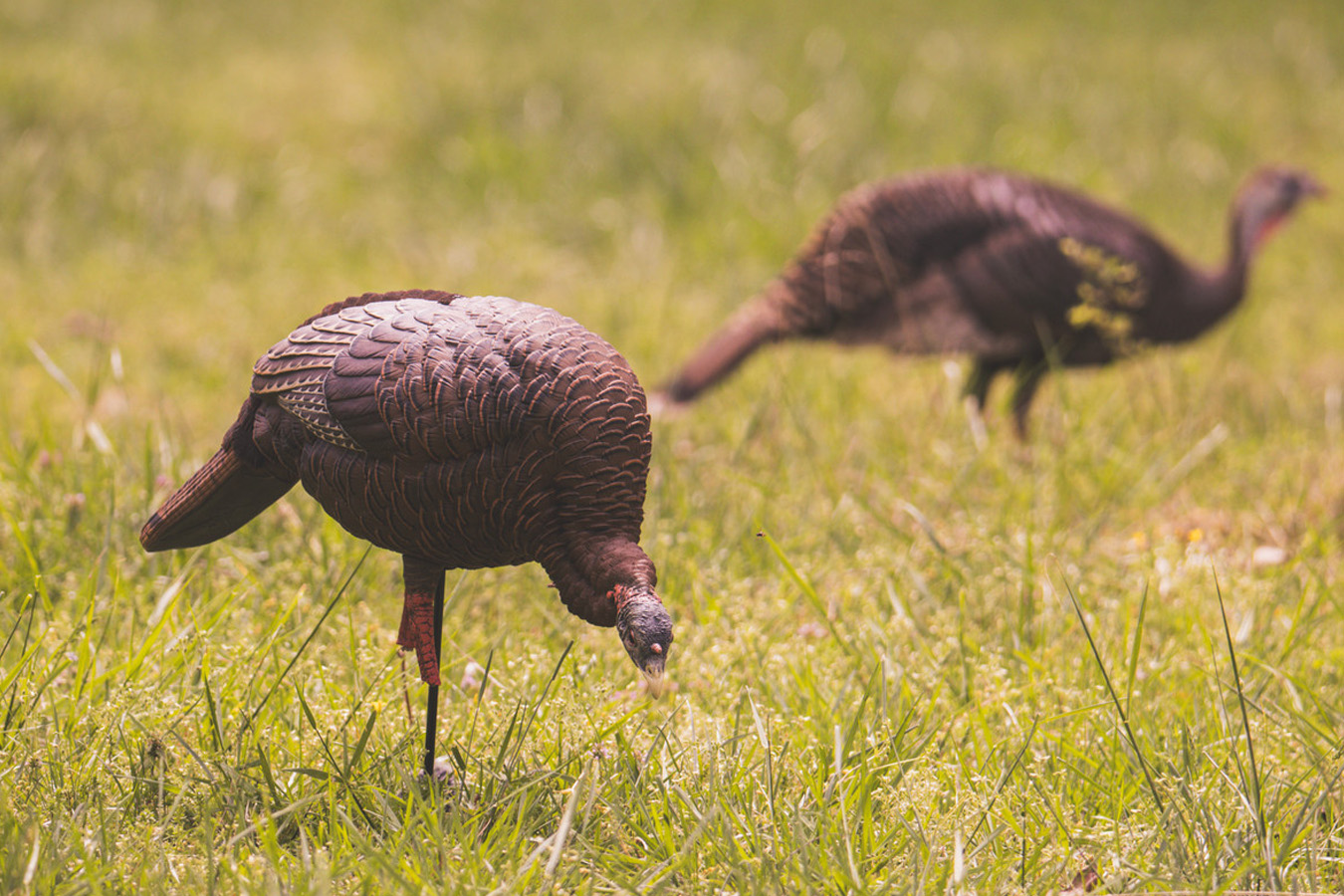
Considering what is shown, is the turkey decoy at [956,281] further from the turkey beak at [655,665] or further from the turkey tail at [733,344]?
the turkey beak at [655,665]

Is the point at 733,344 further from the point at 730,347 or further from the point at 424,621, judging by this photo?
the point at 424,621

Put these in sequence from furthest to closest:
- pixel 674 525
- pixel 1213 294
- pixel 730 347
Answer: pixel 1213 294 → pixel 730 347 → pixel 674 525

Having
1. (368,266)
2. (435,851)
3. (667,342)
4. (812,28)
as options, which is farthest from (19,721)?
(812,28)

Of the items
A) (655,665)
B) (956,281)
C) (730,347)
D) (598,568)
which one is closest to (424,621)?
(598,568)

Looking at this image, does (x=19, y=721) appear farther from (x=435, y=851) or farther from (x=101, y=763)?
(x=435, y=851)

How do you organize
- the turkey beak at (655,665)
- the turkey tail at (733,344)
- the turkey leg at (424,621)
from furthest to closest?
the turkey tail at (733,344) < the turkey leg at (424,621) < the turkey beak at (655,665)

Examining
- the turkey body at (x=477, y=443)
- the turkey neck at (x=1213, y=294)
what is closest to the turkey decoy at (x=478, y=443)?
the turkey body at (x=477, y=443)

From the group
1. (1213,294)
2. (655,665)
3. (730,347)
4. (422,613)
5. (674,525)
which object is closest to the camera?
(655,665)

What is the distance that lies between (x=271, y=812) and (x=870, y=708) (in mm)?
1184

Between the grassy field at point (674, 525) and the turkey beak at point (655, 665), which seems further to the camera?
the grassy field at point (674, 525)

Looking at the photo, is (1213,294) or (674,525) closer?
(674,525)

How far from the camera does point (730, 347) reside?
453 centimetres

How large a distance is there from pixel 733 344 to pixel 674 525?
4.03 ft

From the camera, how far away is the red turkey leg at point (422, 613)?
2.13 m
